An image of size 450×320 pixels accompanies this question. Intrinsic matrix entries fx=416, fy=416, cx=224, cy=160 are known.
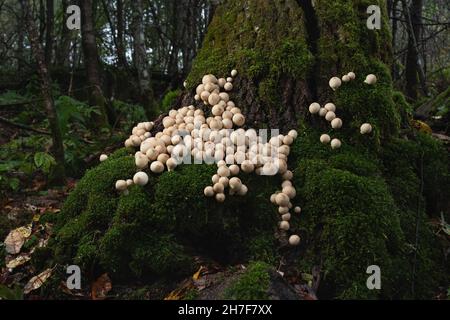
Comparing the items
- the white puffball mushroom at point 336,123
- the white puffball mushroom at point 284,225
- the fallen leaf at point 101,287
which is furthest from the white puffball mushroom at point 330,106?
the fallen leaf at point 101,287

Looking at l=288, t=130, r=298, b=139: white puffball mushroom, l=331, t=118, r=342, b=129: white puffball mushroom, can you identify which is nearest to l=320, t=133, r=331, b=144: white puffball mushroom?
l=331, t=118, r=342, b=129: white puffball mushroom

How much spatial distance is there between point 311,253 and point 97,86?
665cm

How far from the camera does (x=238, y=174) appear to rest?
367 centimetres

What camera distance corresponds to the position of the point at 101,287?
3.30 m

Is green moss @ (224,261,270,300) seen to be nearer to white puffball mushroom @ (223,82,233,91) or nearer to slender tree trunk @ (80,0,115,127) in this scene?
white puffball mushroom @ (223,82,233,91)

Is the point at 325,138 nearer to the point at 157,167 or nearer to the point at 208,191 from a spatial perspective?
the point at 208,191

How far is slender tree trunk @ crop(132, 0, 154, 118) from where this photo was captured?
888 centimetres

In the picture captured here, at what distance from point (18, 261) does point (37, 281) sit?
1.69ft

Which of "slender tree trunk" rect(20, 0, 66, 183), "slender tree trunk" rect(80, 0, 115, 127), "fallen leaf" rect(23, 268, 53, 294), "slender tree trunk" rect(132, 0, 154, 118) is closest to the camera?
"fallen leaf" rect(23, 268, 53, 294)

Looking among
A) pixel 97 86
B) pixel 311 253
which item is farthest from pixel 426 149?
pixel 97 86

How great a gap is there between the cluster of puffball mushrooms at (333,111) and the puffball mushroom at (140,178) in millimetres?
1646

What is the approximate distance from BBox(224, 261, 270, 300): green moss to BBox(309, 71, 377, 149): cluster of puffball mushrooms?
1506 mm

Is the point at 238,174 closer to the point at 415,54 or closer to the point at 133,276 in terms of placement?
the point at 133,276
